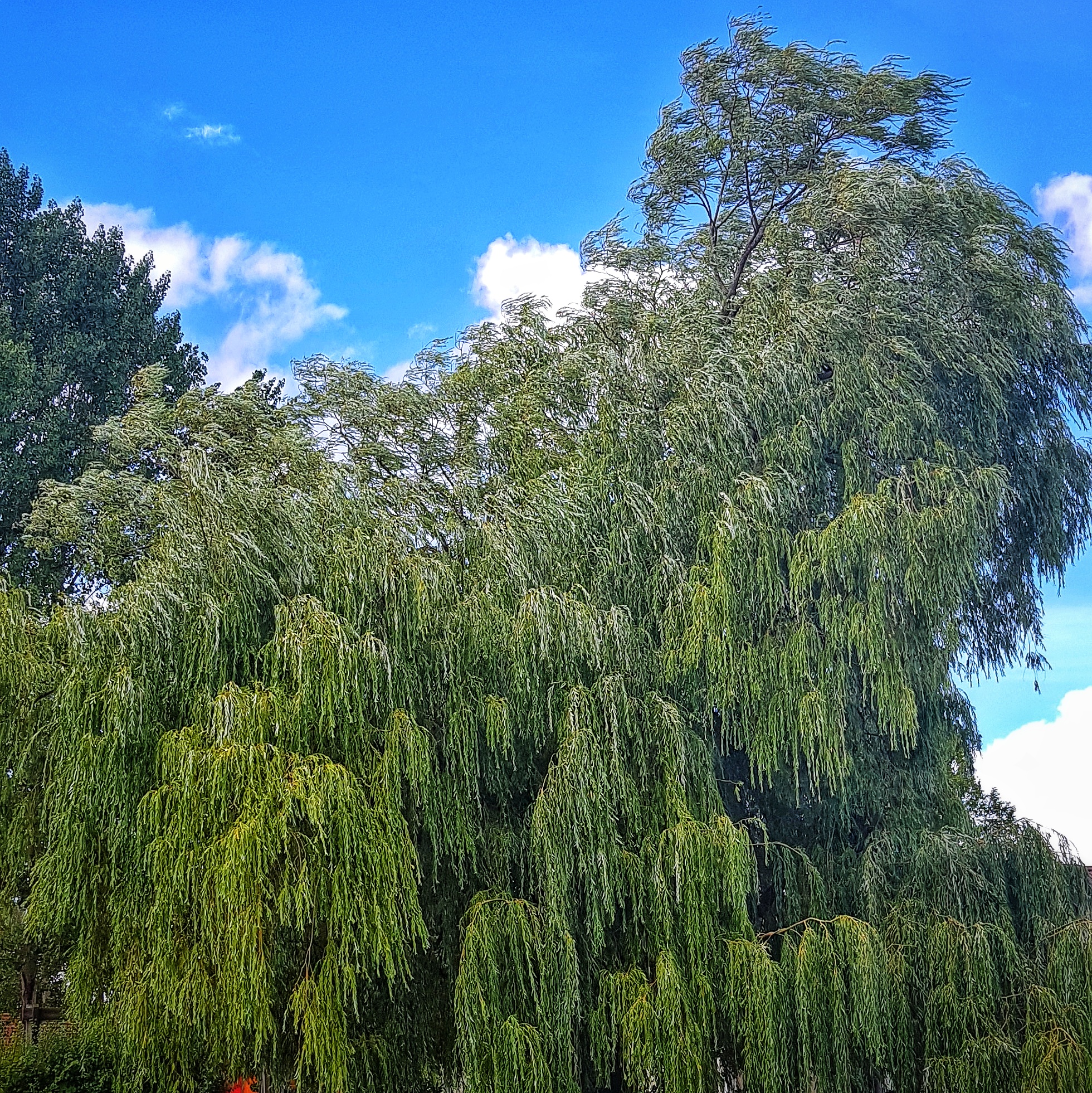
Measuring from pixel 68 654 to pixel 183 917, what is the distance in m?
2.05

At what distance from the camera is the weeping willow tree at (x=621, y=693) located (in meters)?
6.33

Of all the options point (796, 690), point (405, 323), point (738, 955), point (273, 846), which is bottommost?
point (738, 955)

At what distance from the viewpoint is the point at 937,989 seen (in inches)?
290

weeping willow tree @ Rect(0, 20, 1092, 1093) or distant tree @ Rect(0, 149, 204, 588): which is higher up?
distant tree @ Rect(0, 149, 204, 588)

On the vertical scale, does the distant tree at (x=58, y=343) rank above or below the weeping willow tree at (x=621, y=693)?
above

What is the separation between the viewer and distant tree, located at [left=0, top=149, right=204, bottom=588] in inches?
567

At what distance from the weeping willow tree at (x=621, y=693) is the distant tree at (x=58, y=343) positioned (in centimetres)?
437

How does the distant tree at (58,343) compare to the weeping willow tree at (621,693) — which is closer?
the weeping willow tree at (621,693)

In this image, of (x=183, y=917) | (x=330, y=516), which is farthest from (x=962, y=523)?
(x=183, y=917)

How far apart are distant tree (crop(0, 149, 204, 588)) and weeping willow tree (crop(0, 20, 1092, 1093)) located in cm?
437

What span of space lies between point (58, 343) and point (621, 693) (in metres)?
12.0

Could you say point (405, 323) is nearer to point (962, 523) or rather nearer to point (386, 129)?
point (386, 129)

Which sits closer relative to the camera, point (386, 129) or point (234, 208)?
point (386, 129)

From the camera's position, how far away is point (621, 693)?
7363mm
